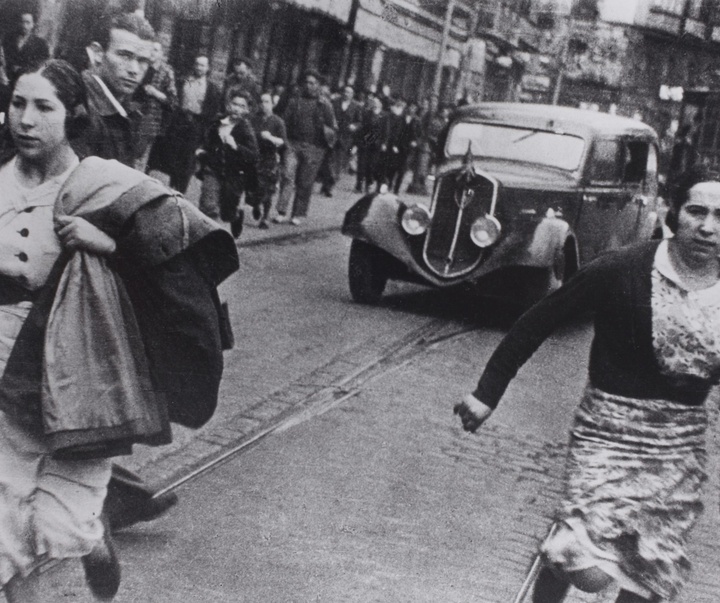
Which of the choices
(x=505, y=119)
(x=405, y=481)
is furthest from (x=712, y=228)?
(x=505, y=119)

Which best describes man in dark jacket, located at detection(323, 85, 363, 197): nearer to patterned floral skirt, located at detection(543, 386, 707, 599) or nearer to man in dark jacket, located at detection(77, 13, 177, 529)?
man in dark jacket, located at detection(77, 13, 177, 529)

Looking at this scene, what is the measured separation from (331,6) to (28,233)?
2219 centimetres

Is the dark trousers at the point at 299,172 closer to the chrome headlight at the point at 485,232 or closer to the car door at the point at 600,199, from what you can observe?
the car door at the point at 600,199

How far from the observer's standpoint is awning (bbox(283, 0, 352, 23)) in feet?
75.3

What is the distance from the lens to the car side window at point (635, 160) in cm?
1159

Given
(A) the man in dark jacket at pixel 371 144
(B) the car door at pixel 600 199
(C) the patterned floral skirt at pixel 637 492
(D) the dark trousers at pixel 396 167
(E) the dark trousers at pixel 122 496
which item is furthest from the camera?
(D) the dark trousers at pixel 396 167

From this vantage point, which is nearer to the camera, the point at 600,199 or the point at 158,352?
the point at 158,352

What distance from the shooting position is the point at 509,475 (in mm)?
5875

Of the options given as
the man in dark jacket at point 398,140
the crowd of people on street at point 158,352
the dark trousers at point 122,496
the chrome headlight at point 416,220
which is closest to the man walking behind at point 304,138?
the chrome headlight at point 416,220

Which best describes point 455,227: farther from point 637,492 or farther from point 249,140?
point 637,492

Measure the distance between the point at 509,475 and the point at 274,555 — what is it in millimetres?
1778

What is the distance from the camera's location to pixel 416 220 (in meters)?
10.5

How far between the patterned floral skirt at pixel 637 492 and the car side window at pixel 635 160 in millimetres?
8366

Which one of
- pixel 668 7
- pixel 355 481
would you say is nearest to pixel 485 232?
pixel 355 481
